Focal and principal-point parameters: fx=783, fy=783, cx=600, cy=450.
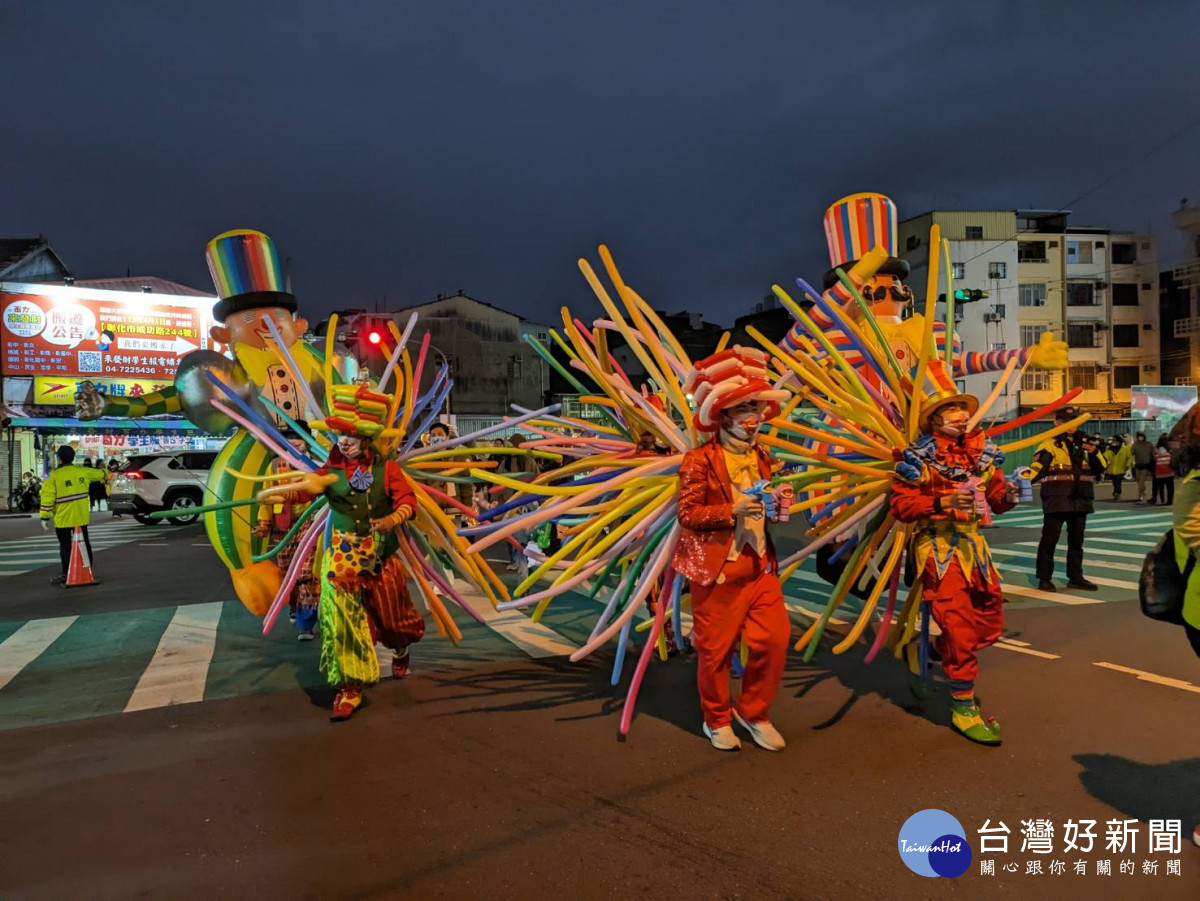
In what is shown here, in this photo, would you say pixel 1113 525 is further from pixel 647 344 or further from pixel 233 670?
pixel 233 670

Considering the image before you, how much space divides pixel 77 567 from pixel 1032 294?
36.9m

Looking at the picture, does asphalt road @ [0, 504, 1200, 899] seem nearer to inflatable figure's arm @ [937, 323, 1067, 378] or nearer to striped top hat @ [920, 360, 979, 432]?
striped top hat @ [920, 360, 979, 432]

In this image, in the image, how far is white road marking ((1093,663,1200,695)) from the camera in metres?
4.37

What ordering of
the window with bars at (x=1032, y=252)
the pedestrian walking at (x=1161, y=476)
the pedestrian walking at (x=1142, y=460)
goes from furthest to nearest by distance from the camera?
the window with bars at (x=1032, y=252) < the pedestrian walking at (x=1142, y=460) < the pedestrian walking at (x=1161, y=476)

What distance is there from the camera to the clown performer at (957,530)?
143 inches

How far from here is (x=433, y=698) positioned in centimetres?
458

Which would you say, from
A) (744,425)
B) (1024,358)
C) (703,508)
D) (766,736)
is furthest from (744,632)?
(1024,358)

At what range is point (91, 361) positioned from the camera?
24.1m

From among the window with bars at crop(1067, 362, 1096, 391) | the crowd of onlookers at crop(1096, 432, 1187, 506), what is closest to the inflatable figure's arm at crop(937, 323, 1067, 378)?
the crowd of onlookers at crop(1096, 432, 1187, 506)

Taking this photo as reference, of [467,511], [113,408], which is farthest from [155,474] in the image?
[467,511]

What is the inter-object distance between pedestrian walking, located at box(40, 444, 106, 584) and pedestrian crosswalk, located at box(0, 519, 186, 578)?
1.85 meters

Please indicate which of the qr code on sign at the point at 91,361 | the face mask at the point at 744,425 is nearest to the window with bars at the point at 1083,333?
the face mask at the point at 744,425

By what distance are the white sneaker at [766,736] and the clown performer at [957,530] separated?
0.87 meters

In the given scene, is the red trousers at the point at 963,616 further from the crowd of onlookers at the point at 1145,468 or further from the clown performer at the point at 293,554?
the crowd of onlookers at the point at 1145,468
